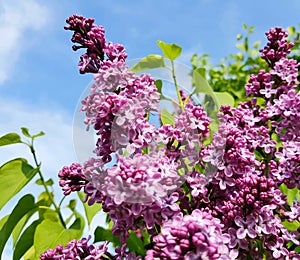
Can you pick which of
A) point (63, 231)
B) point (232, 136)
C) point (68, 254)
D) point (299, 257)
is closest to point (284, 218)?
point (299, 257)

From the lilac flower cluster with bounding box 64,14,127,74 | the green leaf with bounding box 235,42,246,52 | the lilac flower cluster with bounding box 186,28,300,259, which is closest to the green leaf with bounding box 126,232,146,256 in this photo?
the lilac flower cluster with bounding box 186,28,300,259

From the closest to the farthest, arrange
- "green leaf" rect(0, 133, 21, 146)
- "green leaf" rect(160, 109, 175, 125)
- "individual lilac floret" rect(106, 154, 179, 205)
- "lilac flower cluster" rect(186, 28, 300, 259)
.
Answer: "individual lilac floret" rect(106, 154, 179, 205) < "lilac flower cluster" rect(186, 28, 300, 259) < "green leaf" rect(160, 109, 175, 125) < "green leaf" rect(0, 133, 21, 146)

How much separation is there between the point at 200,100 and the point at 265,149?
406 mm

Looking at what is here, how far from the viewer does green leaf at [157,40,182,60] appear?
6.40 ft

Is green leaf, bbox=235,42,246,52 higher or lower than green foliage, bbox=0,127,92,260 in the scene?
higher

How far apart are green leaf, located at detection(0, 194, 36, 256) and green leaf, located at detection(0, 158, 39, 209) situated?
Result: 78mm

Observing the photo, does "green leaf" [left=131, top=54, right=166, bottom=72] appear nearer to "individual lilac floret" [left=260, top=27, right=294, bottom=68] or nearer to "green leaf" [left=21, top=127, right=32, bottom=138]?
"individual lilac floret" [left=260, top=27, right=294, bottom=68]

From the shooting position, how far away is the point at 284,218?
1.49 metres

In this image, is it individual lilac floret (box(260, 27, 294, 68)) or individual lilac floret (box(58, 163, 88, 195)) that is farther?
individual lilac floret (box(260, 27, 294, 68))

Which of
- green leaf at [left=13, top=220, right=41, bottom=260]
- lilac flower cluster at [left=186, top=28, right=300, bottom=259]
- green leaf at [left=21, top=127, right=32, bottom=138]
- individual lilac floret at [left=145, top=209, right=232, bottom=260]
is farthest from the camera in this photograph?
green leaf at [left=21, top=127, right=32, bottom=138]

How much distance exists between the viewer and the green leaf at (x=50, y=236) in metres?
1.72

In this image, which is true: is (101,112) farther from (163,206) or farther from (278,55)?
(278,55)

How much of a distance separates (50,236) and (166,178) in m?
0.67

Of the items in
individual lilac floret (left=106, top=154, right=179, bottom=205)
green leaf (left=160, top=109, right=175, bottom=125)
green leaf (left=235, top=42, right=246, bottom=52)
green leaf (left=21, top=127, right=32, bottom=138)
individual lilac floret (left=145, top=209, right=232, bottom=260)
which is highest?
green leaf (left=235, top=42, right=246, bottom=52)
